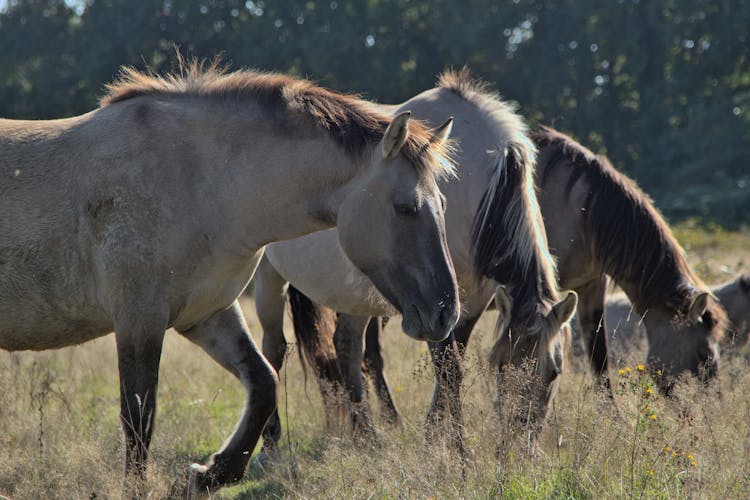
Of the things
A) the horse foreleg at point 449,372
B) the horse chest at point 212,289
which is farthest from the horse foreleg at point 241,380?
the horse foreleg at point 449,372

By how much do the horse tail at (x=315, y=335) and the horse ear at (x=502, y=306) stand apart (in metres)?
1.90

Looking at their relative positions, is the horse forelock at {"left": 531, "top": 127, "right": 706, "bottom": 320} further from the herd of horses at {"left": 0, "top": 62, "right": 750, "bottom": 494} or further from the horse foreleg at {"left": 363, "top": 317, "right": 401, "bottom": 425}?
the horse foreleg at {"left": 363, "top": 317, "right": 401, "bottom": 425}

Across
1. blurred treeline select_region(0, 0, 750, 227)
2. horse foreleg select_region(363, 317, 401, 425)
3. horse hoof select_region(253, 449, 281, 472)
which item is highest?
blurred treeline select_region(0, 0, 750, 227)

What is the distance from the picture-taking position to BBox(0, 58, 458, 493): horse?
12.2 ft

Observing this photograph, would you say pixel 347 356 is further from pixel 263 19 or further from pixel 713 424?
pixel 263 19

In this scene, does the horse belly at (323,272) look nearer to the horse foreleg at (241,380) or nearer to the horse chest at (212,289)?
the horse foreleg at (241,380)

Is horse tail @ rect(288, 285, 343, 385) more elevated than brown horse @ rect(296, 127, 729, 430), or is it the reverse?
brown horse @ rect(296, 127, 729, 430)

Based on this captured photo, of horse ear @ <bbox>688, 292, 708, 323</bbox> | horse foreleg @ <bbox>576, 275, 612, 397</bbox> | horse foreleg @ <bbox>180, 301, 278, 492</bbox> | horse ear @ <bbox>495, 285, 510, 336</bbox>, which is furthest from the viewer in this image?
horse foreleg @ <bbox>576, 275, 612, 397</bbox>

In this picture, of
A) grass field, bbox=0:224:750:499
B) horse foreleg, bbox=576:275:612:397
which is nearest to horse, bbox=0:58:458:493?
grass field, bbox=0:224:750:499

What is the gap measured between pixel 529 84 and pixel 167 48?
13515 mm

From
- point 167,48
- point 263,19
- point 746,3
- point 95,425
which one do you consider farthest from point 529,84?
point 95,425

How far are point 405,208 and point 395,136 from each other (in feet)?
1.03

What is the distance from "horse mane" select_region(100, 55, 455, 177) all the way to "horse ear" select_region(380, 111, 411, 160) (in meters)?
0.06

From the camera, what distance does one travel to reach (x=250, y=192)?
3953 mm
